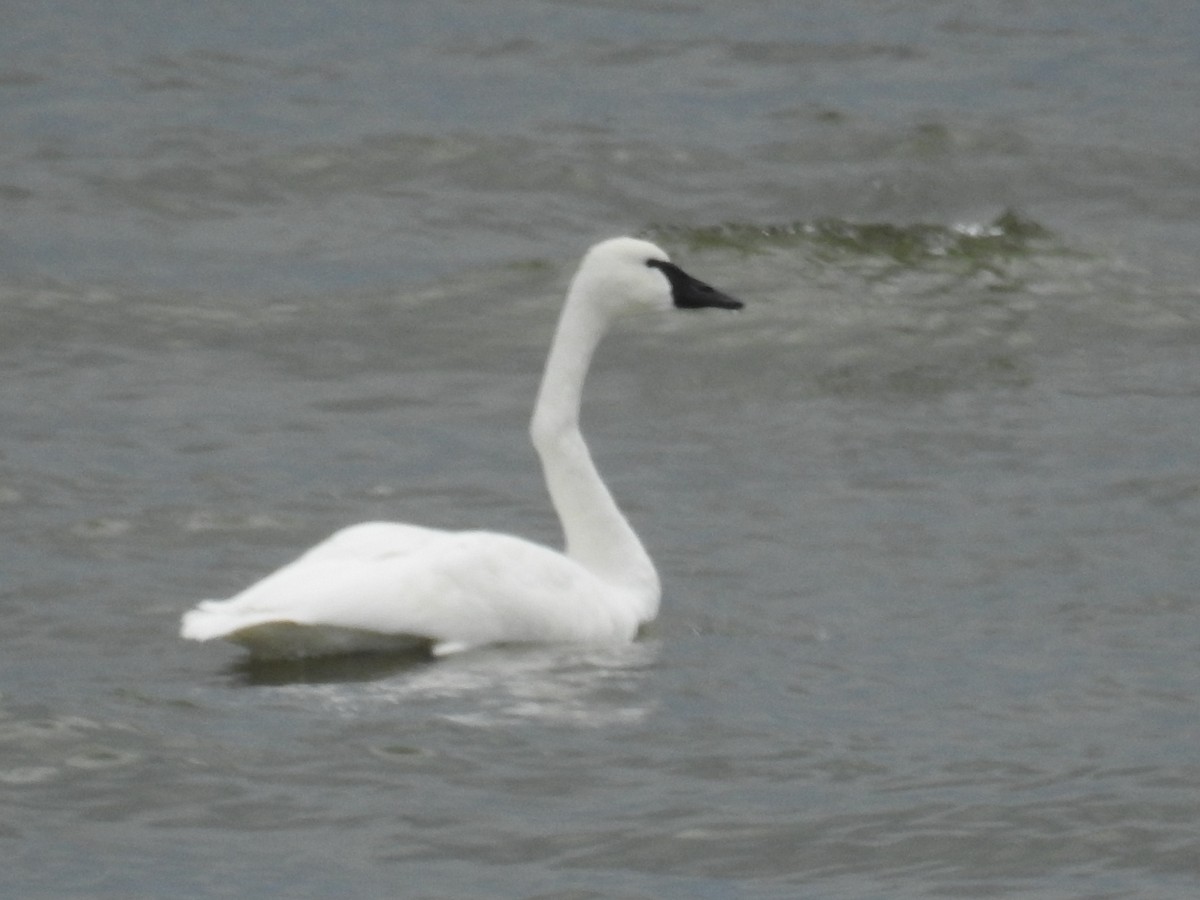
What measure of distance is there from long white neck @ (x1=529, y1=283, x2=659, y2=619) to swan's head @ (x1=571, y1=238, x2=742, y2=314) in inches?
2.1

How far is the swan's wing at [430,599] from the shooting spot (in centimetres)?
968

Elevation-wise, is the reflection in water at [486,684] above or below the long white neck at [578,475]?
below

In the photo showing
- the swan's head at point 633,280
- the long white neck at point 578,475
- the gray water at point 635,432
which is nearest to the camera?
the gray water at point 635,432

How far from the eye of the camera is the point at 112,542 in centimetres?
1159

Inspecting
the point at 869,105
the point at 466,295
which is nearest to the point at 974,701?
the point at 466,295

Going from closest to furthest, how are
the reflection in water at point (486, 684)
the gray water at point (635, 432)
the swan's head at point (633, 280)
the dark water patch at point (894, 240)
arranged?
the gray water at point (635, 432) → the reflection in water at point (486, 684) → the swan's head at point (633, 280) → the dark water patch at point (894, 240)

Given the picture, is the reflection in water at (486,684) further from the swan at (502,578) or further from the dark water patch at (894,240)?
the dark water patch at (894,240)

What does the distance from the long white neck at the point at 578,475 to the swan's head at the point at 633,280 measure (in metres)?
0.05

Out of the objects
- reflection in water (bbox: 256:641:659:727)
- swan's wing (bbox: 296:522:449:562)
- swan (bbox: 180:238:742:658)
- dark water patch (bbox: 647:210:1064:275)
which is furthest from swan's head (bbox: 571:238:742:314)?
dark water patch (bbox: 647:210:1064:275)

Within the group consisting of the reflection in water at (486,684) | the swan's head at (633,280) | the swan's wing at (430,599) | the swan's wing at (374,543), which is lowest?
the reflection in water at (486,684)

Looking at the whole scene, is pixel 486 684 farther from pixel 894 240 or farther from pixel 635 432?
pixel 894 240

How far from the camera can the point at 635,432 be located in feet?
45.7

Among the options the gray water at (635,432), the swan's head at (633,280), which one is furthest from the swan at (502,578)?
the gray water at (635,432)

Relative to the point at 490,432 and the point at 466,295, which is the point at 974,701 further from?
the point at 466,295
